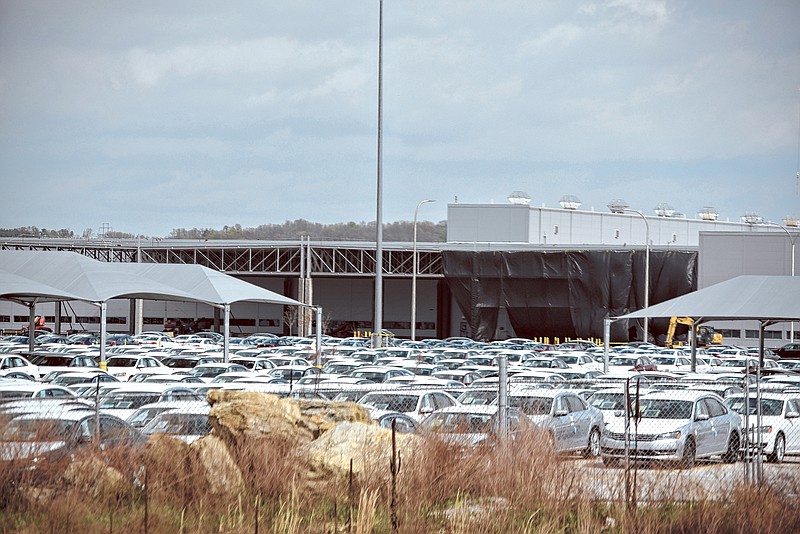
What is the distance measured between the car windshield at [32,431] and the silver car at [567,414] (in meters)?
6.60

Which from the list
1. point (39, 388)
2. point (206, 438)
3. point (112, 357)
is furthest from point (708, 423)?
point (112, 357)

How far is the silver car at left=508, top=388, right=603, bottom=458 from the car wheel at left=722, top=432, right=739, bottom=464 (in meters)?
2.07

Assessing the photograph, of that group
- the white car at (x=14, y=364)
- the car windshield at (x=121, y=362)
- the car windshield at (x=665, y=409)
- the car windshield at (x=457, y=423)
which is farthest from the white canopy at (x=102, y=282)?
the car windshield at (x=457, y=423)

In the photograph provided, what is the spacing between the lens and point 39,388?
20938 millimetres

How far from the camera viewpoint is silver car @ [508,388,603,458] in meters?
16.3

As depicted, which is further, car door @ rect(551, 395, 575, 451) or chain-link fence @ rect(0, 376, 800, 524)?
car door @ rect(551, 395, 575, 451)

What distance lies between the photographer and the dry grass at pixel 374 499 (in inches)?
408

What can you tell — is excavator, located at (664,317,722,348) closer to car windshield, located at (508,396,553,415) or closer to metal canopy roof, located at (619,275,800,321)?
metal canopy roof, located at (619,275,800,321)

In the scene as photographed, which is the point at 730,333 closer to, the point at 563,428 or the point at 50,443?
the point at 563,428

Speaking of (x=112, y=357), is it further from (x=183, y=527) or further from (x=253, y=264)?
(x=253, y=264)

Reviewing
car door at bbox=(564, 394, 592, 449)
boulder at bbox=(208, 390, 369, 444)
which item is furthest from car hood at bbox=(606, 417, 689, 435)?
boulder at bbox=(208, 390, 369, 444)

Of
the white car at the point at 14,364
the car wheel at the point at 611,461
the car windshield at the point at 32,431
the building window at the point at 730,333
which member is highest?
the car windshield at the point at 32,431

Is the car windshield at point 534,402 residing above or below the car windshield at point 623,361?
above

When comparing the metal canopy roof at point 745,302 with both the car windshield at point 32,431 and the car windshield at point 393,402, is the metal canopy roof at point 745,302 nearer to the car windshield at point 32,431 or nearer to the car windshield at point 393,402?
the car windshield at point 393,402
